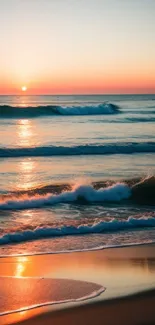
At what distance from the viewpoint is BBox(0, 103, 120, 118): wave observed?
5043 cm

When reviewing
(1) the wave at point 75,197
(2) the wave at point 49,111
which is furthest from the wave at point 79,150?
(2) the wave at point 49,111

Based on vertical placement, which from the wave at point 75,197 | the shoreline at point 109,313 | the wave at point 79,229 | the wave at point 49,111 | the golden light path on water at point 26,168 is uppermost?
the wave at point 49,111

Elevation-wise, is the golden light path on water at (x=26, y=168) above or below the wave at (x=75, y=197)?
above

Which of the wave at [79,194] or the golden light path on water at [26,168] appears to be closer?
the wave at [79,194]

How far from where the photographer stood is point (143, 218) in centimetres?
1137

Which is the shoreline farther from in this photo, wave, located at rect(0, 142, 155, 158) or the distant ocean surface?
wave, located at rect(0, 142, 155, 158)

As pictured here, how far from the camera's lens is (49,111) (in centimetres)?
5381

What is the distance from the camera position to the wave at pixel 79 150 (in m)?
24.1

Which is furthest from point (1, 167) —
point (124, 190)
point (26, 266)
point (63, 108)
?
point (63, 108)

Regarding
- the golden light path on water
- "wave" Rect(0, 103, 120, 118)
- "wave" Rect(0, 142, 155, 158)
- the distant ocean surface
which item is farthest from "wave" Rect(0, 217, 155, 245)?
"wave" Rect(0, 103, 120, 118)

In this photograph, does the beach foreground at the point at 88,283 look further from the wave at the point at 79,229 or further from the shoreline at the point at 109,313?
the wave at the point at 79,229

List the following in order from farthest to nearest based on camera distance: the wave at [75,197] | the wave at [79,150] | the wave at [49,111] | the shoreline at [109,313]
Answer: the wave at [49,111] → the wave at [79,150] → the wave at [75,197] → the shoreline at [109,313]

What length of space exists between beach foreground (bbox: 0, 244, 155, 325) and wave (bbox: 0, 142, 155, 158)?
1501cm

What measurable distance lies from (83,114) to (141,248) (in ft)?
156
